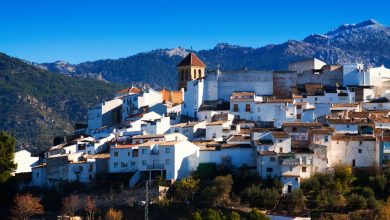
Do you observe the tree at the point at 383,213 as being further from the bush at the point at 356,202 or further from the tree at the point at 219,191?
the tree at the point at 219,191

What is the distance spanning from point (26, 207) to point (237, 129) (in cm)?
1782

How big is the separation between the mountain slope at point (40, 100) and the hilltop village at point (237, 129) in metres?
43.4

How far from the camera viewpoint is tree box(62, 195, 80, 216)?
5178 cm

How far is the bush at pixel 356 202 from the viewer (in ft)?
156

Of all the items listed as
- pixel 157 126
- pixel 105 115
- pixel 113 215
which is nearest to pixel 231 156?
pixel 113 215

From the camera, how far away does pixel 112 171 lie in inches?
2199

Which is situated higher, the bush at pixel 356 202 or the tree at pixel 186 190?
the tree at pixel 186 190

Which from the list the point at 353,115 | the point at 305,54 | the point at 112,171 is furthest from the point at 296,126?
the point at 305,54

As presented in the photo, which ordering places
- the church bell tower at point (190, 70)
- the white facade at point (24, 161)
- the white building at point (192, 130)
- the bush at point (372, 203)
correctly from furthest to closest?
the church bell tower at point (190, 70)
the white facade at point (24, 161)
the white building at point (192, 130)
the bush at point (372, 203)

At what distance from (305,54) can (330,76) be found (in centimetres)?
12841

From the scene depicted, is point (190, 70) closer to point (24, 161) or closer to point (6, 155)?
point (24, 161)

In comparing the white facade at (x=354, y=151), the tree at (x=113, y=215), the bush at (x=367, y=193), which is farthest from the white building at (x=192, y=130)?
the bush at (x=367, y=193)

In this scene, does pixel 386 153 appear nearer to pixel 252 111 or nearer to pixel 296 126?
pixel 296 126

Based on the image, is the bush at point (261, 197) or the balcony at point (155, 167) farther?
the balcony at point (155, 167)
